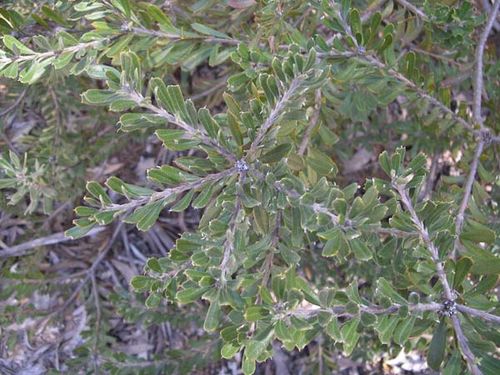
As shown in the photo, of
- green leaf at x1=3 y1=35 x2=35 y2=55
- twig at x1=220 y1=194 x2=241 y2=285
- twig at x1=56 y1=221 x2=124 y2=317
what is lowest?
twig at x1=56 y1=221 x2=124 y2=317

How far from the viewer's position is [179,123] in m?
1.22

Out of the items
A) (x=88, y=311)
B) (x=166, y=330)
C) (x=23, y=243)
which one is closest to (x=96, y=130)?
(x=23, y=243)

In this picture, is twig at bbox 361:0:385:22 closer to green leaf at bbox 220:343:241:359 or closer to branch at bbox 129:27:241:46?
branch at bbox 129:27:241:46

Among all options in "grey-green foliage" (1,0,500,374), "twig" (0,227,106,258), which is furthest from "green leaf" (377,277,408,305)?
"twig" (0,227,106,258)

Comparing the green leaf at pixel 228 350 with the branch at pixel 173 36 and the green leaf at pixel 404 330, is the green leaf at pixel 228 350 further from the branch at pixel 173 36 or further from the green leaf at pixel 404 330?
the branch at pixel 173 36

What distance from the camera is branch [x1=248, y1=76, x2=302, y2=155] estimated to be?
1.18 m

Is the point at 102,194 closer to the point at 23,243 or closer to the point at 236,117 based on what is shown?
the point at 236,117

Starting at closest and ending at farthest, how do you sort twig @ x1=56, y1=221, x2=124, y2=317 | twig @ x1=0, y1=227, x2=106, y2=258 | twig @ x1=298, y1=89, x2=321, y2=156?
twig @ x1=298, y1=89, x2=321, y2=156 → twig @ x1=0, y1=227, x2=106, y2=258 → twig @ x1=56, y1=221, x2=124, y2=317

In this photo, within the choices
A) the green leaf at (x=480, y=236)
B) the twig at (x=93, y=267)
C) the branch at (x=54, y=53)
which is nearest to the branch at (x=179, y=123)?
the branch at (x=54, y=53)

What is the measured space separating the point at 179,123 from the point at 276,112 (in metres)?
0.21

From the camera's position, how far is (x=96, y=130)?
9.14 feet

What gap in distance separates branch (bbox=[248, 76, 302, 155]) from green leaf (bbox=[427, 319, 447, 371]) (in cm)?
57

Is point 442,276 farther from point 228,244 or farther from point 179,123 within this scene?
point 179,123

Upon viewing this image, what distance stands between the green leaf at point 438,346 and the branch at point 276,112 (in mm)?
570
